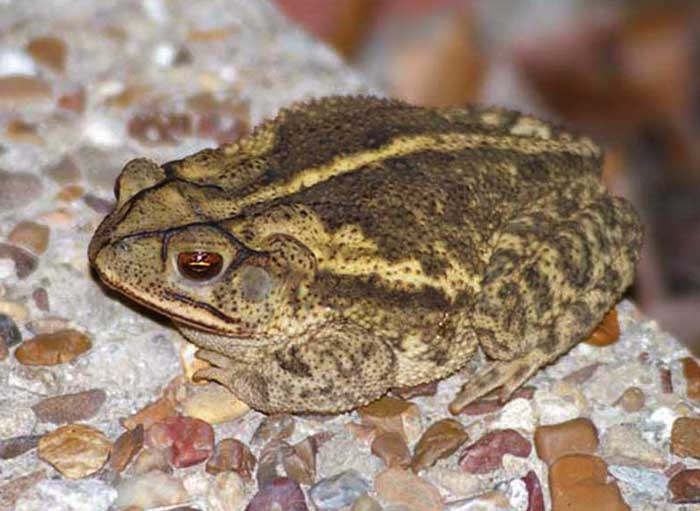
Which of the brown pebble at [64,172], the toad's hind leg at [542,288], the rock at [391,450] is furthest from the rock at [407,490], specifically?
the brown pebble at [64,172]

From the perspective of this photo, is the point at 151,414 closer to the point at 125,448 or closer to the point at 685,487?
the point at 125,448

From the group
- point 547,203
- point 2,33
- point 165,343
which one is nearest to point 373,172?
point 547,203

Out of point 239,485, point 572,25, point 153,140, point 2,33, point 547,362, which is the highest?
point 572,25

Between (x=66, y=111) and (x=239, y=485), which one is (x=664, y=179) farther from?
(x=239, y=485)

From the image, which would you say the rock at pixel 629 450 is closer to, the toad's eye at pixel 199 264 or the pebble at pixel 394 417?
the pebble at pixel 394 417

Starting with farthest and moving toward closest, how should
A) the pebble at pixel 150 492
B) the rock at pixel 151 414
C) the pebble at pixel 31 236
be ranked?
the pebble at pixel 31 236 < the rock at pixel 151 414 < the pebble at pixel 150 492

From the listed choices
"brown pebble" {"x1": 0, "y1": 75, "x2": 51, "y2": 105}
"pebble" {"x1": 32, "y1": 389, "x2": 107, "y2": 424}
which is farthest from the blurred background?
"pebble" {"x1": 32, "y1": 389, "x2": 107, "y2": 424}

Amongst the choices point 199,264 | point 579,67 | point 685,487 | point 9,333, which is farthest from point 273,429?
point 579,67
